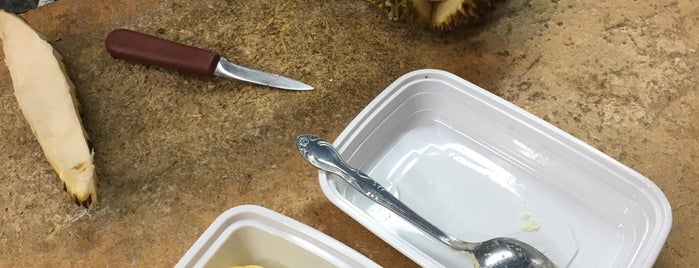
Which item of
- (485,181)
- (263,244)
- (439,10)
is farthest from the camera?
(439,10)

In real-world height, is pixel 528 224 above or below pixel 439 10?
below

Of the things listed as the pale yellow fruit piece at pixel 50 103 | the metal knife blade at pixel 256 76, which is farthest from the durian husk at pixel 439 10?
the pale yellow fruit piece at pixel 50 103

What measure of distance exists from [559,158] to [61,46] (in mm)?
756

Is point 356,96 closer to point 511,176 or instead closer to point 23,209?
point 511,176

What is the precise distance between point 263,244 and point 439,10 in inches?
17.7

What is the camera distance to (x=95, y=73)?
993 mm

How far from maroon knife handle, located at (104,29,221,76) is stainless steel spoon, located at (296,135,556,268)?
0.69 feet

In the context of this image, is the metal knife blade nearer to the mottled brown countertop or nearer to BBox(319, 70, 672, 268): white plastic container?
the mottled brown countertop

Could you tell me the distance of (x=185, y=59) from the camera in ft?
3.14

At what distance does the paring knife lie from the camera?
0.96 metres

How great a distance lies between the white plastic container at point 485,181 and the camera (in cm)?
78

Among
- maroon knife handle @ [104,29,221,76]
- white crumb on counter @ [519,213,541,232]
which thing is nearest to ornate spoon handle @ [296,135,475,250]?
white crumb on counter @ [519,213,541,232]

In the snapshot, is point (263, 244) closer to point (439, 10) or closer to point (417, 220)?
point (417, 220)

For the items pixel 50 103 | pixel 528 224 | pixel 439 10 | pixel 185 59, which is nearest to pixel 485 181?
pixel 528 224
